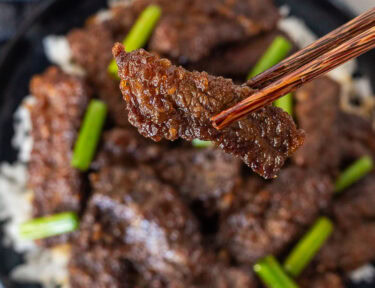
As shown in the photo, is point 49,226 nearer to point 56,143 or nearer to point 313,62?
point 56,143

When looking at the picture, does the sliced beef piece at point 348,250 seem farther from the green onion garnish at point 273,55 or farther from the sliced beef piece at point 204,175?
the green onion garnish at point 273,55

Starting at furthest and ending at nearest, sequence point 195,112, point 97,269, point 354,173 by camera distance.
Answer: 1. point 354,173
2. point 97,269
3. point 195,112

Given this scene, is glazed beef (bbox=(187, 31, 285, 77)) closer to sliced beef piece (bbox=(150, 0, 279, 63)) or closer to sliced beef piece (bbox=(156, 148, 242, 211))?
sliced beef piece (bbox=(150, 0, 279, 63))

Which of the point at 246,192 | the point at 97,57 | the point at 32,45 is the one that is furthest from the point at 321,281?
the point at 32,45

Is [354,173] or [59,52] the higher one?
[59,52]

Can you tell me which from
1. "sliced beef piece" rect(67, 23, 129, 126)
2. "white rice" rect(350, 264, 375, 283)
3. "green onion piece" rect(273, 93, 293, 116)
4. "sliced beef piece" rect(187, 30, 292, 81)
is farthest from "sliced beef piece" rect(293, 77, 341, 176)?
"sliced beef piece" rect(67, 23, 129, 126)

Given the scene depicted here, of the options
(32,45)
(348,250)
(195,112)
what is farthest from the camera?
(32,45)

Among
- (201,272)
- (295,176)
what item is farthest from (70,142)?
(295,176)
